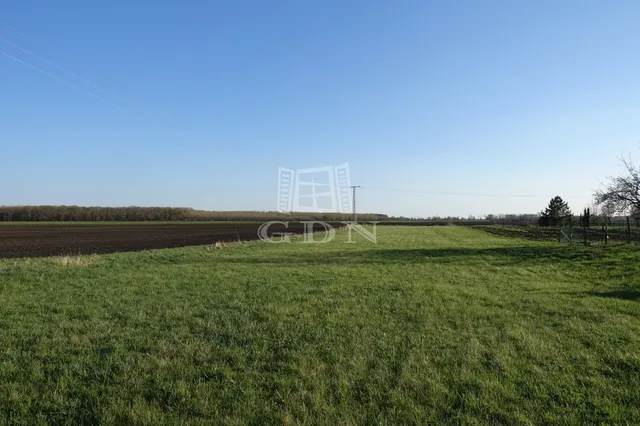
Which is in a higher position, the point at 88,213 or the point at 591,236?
the point at 88,213

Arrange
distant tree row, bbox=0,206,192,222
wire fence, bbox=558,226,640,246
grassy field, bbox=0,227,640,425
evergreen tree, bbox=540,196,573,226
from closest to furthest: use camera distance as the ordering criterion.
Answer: grassy field, bbox=0,227,640,425
wire fence, bbox=558,226,640,246
evergreen tree, bbox=540,196,573,226
distant tree row, bbox=0,206,192,222

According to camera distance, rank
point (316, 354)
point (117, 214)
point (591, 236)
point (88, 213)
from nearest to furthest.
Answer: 1. point (316, 354)
2. point (591, 236)
3. point (88, 213)
4. point (117, 214)

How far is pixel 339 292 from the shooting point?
11.1 metres

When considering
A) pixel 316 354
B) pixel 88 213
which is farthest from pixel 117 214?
pixel 316 354

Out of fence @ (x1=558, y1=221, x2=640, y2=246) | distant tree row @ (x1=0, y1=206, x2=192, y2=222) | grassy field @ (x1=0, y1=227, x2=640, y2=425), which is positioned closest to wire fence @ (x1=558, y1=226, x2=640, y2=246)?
fence @ (x1=558, y1=221, x2=640, y2=246)

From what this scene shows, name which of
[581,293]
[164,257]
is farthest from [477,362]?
[164,257]

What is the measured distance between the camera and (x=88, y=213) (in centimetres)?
13300

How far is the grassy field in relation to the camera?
4.27 metres

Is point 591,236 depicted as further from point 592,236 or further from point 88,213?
point 88,213

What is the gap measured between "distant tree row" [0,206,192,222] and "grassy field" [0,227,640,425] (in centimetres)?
13550

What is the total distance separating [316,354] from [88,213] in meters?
147

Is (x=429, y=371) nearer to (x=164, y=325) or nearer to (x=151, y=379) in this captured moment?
(x=151, y=379)

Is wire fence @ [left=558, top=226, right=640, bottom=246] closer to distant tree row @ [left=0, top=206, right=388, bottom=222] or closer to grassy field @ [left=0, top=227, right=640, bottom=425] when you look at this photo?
grassy field @ [left=0, top=227, right=640, bottom=425]

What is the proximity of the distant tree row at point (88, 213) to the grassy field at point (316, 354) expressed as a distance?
445 feet
